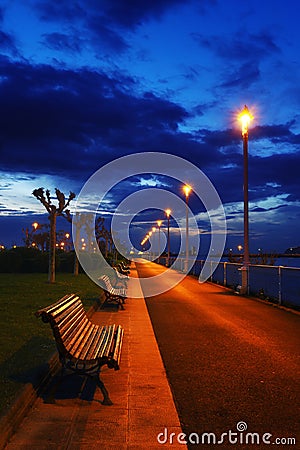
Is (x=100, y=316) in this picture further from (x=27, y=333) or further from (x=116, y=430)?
(x=116, y=430)

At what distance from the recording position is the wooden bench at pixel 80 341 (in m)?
6.19

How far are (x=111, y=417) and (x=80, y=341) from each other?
5.83ft

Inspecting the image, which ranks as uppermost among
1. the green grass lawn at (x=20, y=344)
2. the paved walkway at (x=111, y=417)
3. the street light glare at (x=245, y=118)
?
the street light glare at (x=245, y=118)

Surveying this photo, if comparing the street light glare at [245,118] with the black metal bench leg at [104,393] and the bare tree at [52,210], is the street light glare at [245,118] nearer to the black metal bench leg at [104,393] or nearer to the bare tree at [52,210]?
the bare tree at [52,210]

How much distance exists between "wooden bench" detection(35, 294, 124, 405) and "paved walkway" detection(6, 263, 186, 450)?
0.25 m

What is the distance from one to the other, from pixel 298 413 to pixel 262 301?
13.1 metres

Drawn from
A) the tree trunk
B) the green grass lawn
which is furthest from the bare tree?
the green grass lawn

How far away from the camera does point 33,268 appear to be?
122ft

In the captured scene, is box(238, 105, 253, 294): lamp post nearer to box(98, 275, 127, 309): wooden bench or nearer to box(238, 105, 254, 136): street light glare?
box(238, 105, 254, 136): street light glare

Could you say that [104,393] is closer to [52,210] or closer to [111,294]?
[111,294]

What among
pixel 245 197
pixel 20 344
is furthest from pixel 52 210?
pixel 20 344

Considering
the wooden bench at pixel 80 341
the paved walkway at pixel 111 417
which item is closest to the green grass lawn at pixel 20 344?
the paved walkway at pixel 111 417

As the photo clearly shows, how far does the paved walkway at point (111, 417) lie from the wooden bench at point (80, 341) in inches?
10.0

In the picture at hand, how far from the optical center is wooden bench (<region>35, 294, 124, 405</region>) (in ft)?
20.3
